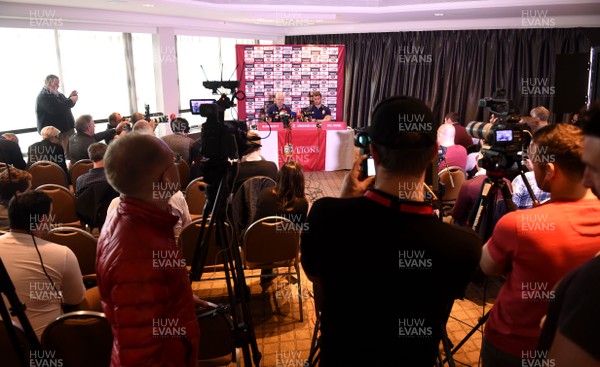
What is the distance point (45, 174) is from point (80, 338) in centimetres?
322

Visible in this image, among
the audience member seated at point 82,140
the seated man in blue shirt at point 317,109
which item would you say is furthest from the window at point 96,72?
the seated man in blue shirt at point 317,109

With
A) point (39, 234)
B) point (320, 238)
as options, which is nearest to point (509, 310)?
point (320, 238)

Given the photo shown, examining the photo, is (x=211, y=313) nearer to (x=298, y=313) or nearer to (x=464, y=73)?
(x=298, y=313)

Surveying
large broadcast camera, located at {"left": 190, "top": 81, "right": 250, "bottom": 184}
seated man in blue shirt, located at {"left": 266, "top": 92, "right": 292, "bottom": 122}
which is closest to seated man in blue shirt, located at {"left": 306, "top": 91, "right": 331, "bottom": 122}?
seated man in blue shirt, located at {"left": 266, "top": 92, "right": 292, "bottom": 122}

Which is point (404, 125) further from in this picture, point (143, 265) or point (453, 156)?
point (453, 156)

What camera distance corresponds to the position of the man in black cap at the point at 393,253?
99 cm

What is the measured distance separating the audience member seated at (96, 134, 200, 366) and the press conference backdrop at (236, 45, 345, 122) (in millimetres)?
7590

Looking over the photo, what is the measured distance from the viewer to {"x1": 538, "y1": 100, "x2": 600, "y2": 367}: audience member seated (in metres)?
0.73

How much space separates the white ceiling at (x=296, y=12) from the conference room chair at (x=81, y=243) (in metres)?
4.29

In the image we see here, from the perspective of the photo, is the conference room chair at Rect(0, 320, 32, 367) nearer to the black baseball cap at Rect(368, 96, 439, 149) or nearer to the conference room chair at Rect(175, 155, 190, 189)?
the black baseball cap at Rect(368, 96, 439, 149)

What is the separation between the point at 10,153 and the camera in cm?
457

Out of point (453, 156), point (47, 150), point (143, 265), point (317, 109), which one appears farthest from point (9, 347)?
point (317, 109)

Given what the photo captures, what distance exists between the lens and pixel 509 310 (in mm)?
1480

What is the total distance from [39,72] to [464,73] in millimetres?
8218
